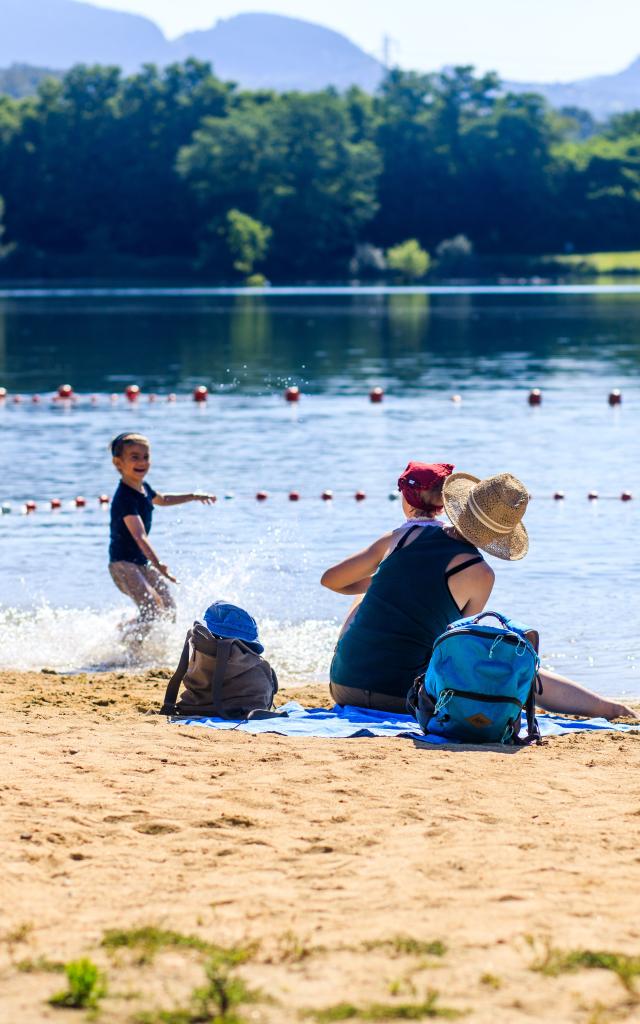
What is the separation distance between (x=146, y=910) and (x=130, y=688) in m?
5.03

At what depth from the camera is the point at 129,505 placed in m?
11.4

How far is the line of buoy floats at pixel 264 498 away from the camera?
1786cm

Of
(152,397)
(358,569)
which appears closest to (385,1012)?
(358,569)

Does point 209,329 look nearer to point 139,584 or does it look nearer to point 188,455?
point 188,455

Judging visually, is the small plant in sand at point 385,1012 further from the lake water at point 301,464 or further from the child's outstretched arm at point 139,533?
the child's outstretched arm at point 139,533

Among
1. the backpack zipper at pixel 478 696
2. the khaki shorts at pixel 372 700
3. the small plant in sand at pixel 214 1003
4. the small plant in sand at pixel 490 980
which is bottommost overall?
the khaki shorts at pixel 372 700

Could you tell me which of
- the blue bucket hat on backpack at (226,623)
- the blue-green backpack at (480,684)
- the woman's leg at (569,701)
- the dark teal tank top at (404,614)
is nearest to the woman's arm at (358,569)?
the dark teal tank top at (404,614)

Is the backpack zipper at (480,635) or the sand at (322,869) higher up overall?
the backpack zipper at (480,635)

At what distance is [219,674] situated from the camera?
8.48m

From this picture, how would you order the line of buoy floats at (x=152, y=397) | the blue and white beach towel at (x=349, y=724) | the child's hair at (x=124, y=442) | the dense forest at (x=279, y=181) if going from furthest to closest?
the dense forest at (x=279, y=181)
the line of buoy floats at (x=152, y=397)
the child's hair at (x=124, y=442)
the blue and white beach towel at (x=349, y=724)

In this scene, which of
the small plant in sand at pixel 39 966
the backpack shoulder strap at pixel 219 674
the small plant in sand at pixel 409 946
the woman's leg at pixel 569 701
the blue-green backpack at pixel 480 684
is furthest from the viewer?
the woman's leg at pixel 569 701

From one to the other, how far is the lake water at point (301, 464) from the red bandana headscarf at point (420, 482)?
1.56 feet

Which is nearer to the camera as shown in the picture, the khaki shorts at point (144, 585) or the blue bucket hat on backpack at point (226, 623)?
the blue bucket hat on backpack at point (226, 623)

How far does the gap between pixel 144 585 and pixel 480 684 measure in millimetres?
4511
